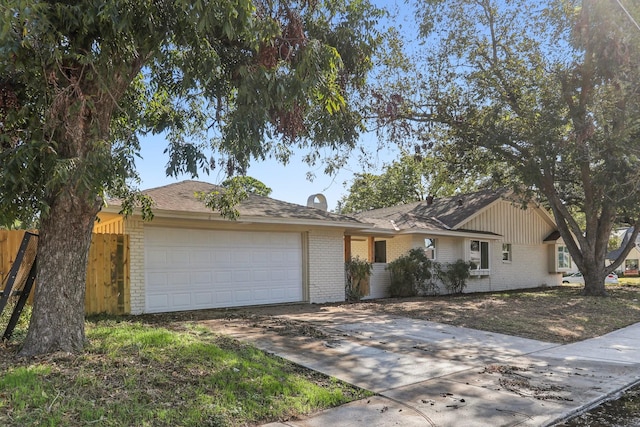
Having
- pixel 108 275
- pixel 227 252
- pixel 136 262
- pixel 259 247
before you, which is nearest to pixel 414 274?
pixel 259 247

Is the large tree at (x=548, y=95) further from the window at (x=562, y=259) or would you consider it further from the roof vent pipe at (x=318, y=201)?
the window at (x=562, y=259)

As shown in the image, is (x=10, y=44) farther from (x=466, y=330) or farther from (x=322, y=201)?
(x=322, y=201)

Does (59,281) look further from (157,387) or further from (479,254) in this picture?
(479,254)

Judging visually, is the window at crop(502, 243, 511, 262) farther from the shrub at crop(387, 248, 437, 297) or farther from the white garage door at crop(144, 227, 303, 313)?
the white garage door at crop(144, 227, 303, 313)

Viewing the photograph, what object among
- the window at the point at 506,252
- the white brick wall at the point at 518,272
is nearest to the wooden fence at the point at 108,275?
the white brick wall at the point at 518,272

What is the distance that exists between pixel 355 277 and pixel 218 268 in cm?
527

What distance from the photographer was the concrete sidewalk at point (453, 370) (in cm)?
501

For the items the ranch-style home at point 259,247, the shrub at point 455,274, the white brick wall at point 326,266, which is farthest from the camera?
the shrub at point 455,274

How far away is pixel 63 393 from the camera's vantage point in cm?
452

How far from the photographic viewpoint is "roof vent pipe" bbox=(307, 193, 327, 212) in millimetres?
17094

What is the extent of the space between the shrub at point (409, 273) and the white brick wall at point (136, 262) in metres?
9.36

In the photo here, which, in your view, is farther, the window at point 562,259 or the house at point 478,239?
the window at point 562,259

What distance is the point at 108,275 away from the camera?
1065 centimetres

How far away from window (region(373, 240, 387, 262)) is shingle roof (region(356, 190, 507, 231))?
1.01m
